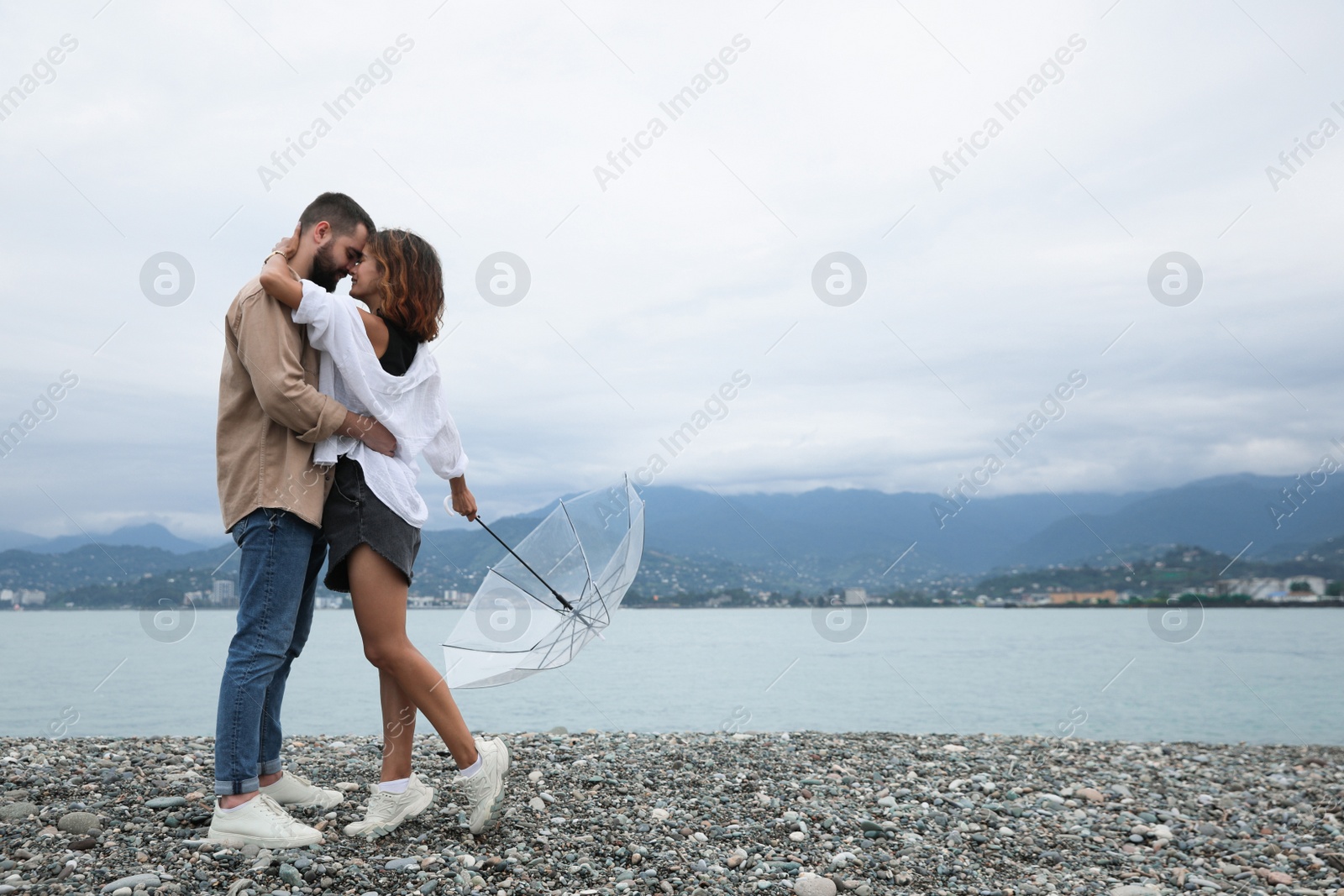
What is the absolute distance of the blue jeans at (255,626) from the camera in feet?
10.5

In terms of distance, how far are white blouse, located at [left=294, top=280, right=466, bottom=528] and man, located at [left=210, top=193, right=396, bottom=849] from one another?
0.21 ft

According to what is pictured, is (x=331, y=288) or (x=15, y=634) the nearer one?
(x=331, y=288)

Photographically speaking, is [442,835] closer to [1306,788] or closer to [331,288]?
[331,288]

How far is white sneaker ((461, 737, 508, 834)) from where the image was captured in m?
3.61

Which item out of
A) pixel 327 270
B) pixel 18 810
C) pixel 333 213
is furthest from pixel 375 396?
pixel 18 810

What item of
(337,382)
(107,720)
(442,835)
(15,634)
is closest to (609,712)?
(107,720)

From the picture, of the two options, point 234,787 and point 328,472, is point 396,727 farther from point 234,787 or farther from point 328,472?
point 328,472

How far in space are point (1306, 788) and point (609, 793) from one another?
5857mm

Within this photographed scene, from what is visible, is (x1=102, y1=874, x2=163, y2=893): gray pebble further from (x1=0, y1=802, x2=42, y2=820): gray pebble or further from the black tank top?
the black tank top

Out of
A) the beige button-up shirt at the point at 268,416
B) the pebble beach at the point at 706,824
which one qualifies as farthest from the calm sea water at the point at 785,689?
the beige button-up shirt at the point at 268,416

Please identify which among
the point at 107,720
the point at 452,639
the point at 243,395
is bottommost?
the point at 107,720

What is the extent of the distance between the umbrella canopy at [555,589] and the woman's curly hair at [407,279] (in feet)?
4.69

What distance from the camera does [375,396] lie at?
3.40m

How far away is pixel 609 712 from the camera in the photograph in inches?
551
